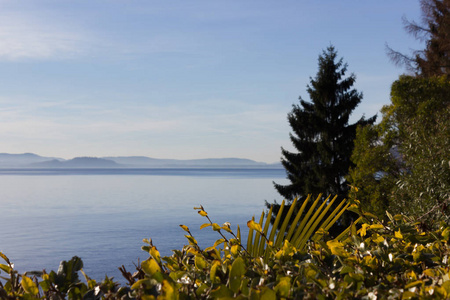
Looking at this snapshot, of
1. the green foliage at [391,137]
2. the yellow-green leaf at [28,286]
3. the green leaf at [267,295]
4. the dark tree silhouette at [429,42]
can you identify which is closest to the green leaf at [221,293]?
the green leaf at [267,295]

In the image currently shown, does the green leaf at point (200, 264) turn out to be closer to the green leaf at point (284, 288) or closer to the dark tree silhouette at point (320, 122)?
the green leaf at point (284, 288)

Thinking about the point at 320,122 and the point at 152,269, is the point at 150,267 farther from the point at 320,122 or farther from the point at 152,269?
the point at 320,122

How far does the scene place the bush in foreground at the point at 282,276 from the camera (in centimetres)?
126

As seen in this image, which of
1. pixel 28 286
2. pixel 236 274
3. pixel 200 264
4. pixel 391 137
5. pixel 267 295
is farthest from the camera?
pixel 391 137

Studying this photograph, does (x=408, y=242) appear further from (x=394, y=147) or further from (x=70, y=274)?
(x=394, y=147)

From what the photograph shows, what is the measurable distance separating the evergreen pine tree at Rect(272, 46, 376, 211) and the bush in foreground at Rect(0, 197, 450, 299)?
22.5 m

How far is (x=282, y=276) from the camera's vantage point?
1502 mm

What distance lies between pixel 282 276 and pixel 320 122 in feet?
79.5

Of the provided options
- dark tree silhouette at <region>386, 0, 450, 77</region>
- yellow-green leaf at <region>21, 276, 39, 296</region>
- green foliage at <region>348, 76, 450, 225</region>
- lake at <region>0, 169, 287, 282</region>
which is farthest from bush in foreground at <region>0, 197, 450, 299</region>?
dark tree silhouette at <region>386, 0, 450, 77</region>

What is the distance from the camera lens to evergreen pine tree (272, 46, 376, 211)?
80.7ft

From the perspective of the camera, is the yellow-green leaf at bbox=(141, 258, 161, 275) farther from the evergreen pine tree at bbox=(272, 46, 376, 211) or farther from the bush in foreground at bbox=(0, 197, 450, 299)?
the evergreen pine tree at bbox=(272, 46, 376, 211)

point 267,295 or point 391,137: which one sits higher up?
point 391,137

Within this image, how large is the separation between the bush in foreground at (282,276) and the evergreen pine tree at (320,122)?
2249cm

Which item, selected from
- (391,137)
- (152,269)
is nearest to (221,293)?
(152,269)
